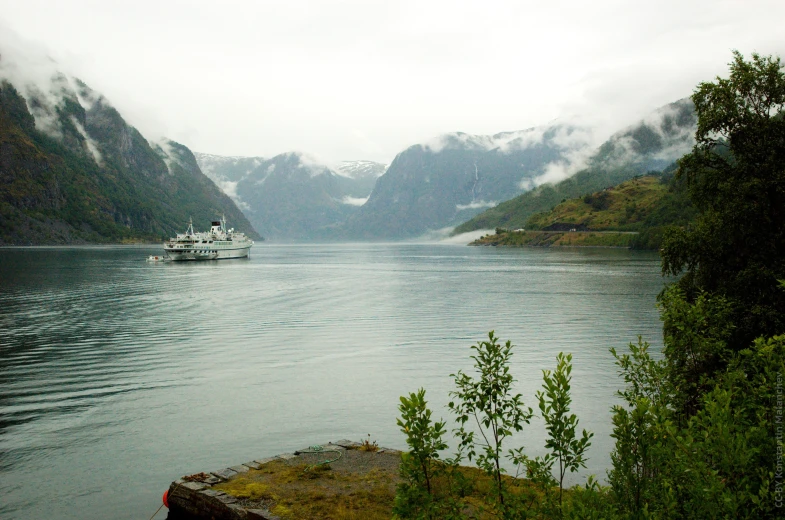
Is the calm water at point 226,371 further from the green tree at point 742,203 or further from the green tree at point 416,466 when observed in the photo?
the green tree at point 416,466

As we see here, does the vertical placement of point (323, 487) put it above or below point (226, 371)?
above

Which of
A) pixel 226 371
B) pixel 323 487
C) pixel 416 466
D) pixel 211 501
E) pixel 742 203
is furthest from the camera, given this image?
pixel 226 371

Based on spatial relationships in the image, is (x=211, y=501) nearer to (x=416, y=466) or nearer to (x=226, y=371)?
(x=416, y=466)

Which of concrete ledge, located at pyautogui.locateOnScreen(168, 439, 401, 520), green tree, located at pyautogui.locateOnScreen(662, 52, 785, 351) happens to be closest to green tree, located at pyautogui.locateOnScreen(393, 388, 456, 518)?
concrete ledge, located at pyautogui.locateOnScreen(168, 439, 401, 520)

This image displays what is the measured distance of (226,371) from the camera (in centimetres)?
4203

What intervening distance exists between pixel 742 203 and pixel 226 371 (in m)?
34.4

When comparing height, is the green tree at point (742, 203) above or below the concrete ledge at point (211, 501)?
above

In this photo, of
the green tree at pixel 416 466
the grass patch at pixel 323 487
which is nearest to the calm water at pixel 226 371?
the grass patch at pixel 323 487

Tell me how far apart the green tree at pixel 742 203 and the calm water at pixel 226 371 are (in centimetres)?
915

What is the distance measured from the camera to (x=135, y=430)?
28781 millimetres

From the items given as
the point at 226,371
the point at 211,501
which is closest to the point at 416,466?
the point at 211,501

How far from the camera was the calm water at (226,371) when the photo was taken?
24609 millimetres

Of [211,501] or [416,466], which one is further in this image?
[211,501]

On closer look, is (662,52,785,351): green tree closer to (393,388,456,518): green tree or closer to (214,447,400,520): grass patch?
(214,447,400,520): grass patch
